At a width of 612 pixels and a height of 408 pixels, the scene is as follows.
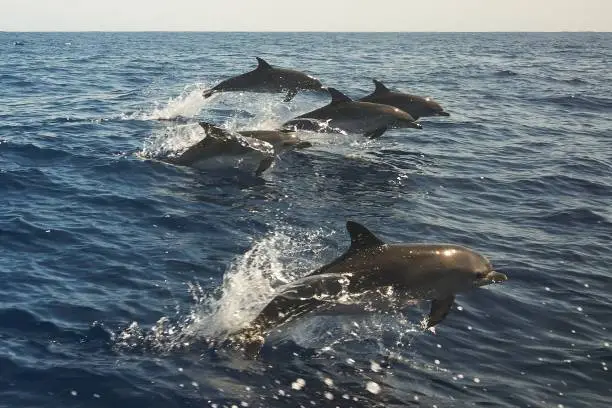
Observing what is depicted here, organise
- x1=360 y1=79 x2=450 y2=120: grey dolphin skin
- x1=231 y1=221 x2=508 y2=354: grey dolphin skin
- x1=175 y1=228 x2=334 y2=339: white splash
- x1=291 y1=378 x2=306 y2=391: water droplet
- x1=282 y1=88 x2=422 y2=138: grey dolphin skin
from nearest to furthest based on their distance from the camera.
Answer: x1=291 y1=378 x2=306 y2=391: water droplet → x1=231 y1=221 x2=508 y2=354: grey dolphin skin → x1=175 y1=228 x2=334 y2=339: white splash → x1=282 y1=88 x2=422 y2=138: grey dolphin skin → x1=360 y1=79 x2=450 y2=120: grey dolphin skin

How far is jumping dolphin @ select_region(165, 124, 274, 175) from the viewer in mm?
14680

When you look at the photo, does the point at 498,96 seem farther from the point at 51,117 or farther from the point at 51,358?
the point at 51,358

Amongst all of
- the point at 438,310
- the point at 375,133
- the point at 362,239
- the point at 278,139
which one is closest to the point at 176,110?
the point at 278,139

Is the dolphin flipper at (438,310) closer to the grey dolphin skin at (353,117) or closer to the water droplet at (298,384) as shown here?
the water droplet at (298,384)

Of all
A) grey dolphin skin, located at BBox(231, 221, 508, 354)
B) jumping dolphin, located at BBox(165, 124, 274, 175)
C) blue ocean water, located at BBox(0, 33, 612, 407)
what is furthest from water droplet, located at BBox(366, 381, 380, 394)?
jumping dolphin, located at BBox(165, 124, 274, 175)

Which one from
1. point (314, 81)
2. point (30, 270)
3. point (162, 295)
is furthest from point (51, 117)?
point (162, 295)

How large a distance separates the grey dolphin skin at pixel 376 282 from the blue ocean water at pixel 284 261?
0.31 m

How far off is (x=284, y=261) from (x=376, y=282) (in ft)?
7.32

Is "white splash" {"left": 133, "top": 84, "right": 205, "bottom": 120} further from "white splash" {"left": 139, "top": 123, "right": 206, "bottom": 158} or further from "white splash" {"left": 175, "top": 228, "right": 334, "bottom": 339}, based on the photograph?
"white splash" {"left": 175, "top": 228, "right": 334, "bottom": 339}

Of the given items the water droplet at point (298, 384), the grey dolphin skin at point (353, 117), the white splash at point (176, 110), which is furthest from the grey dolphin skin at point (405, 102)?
the water droplet at point (298, 384)

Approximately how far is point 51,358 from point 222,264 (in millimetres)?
3248

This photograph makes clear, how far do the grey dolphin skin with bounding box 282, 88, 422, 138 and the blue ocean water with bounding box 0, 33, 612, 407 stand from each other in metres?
0.80

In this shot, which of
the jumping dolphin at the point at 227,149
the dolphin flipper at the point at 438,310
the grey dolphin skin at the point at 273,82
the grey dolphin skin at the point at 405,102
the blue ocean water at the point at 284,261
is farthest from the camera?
the grey dolphin skin at the point at 273,82

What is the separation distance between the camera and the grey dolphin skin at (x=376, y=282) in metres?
7.40
